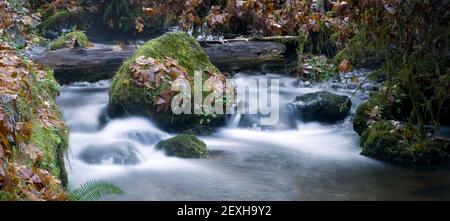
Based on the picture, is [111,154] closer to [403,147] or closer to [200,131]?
[200,131]

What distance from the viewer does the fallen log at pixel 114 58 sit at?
855cm

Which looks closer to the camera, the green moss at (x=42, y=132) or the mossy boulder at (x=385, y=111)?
the green moss at (x=42, y=132)

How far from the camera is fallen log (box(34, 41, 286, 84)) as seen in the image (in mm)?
8547

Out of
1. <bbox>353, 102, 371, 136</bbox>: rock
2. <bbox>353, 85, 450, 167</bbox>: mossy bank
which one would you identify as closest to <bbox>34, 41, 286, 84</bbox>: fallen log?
<bbox>353, 102, 371, 136</bbox>: rock

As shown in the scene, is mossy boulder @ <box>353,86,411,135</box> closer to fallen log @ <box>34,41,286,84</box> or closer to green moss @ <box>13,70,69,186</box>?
fallen log @ <box>34,41,286,84</box>

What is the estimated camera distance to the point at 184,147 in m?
6.91

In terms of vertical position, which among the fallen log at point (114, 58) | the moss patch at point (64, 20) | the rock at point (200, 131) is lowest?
the rock at point (200, 131)

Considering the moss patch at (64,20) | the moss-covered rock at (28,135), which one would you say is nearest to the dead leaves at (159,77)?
the moss-covered rock at (28,135)

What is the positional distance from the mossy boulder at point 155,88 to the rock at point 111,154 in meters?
0.98

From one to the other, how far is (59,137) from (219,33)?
250 inches

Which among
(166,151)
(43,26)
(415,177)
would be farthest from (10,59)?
(43,26)

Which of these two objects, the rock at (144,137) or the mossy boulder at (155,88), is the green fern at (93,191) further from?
the mossy boulder at (155,88)

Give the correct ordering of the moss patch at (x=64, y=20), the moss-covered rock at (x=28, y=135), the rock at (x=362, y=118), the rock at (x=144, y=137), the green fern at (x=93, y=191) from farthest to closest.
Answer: the moss patch at (x=64, y=20) → the rock at (x=362, y=118) → the rock at (x=144, y=137) → the green fern at (x=93, y=191) → the moss-covered rock at (x=28, y=135)

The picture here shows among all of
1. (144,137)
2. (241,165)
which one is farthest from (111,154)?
Answer: (241,165)
